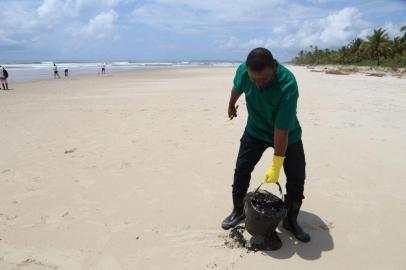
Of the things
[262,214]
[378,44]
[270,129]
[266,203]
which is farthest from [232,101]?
[378,44]

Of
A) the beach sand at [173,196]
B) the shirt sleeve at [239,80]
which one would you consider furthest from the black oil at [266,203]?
the shirt sleeve at [239,80]

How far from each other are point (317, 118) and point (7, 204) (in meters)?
6.97

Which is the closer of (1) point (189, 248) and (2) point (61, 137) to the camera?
(1) point (189, 248)

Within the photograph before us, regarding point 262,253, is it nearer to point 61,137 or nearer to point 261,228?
point 261,228

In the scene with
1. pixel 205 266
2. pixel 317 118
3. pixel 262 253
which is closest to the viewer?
pixel 205 266

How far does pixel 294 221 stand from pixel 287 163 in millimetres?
648

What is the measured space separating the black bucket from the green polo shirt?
60cm

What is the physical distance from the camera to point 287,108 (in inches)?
107

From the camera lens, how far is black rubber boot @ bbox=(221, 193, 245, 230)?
3.53m

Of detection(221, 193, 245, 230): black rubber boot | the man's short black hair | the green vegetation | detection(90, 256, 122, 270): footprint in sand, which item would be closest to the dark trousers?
detection(221, 193, 245, 230): black rubber boot

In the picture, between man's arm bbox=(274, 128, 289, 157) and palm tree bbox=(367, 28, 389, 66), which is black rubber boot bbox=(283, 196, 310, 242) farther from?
palm tree bbox=(367, 28, 389, 66)

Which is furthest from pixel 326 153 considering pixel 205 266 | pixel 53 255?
pixel 53 255

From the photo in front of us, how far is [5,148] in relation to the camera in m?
6.28

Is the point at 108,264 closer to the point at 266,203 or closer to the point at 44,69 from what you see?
the point at 266,203
